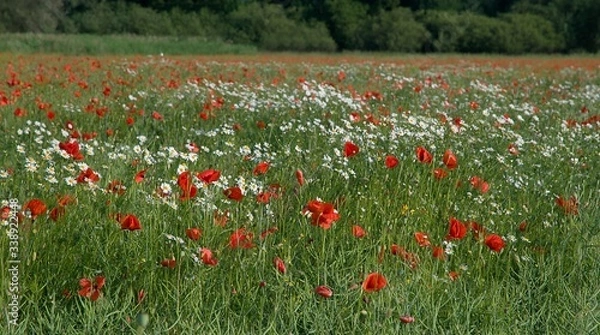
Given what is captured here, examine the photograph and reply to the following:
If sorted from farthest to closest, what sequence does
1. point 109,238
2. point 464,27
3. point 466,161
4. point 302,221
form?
point 464,27 < point 466,161 < point 302,221 < point 109,238

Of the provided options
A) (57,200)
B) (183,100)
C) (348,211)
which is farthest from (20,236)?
(183,100)

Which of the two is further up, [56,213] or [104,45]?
[56,213]

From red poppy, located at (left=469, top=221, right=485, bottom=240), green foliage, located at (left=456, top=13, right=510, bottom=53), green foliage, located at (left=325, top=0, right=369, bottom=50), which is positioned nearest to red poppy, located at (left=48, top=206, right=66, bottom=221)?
red poppy, located at (left=469, top=221, right=485, bottom=240)

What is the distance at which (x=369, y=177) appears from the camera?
3.98 m

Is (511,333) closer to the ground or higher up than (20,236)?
closer to the ground

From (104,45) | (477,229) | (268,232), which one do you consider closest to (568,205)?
(477,229)

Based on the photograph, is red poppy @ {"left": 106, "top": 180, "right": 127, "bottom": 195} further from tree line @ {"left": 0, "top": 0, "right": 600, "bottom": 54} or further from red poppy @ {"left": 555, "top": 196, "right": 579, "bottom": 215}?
tree line @ {"left": 0, "top": 0, "right": 600, "bottom": 54}

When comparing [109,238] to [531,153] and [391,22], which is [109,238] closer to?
[531,153]

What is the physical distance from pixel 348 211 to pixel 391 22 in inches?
1633

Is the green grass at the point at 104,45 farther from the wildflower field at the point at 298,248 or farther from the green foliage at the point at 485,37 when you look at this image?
the wildflower field at the point at 298,248

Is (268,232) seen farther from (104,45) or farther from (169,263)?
(104,45)

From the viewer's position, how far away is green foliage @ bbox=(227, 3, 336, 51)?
43609 millimetres

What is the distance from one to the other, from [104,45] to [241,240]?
28197mm

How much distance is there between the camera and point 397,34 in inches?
1661
